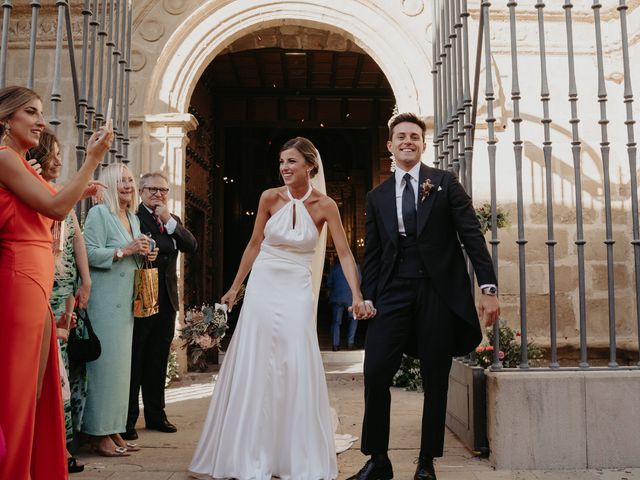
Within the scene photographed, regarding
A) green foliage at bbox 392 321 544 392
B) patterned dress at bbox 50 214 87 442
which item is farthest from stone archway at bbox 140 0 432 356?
patterned dress at bbox 50 214 87 442

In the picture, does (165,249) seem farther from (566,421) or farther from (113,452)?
(566,421)

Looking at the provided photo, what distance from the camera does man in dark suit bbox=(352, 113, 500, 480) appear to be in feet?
12.0

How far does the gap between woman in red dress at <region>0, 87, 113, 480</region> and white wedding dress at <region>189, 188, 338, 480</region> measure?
3.55 feet

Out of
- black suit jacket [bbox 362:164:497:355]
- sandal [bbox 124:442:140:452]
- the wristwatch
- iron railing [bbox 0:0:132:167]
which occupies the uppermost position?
iron railing [bbox 0:0:132:167]

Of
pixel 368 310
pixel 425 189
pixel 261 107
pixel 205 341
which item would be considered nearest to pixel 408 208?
pixel 425 189

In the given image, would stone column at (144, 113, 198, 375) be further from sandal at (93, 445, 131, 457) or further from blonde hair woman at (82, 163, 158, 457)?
sandal at (93, 445, 131, 457)

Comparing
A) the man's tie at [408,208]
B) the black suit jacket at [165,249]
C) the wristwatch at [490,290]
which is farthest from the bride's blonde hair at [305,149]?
the black suit jacket at [165,249]

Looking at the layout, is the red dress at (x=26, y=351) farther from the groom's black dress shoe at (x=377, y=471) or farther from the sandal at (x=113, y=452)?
the groom's black dress shoe at (x=377, y=471)

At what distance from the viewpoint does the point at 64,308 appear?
388 centimetres

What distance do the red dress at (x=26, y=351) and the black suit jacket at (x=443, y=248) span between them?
1.84 m

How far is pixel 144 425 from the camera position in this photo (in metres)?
5.38

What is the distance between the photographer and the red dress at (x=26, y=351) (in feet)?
8.45

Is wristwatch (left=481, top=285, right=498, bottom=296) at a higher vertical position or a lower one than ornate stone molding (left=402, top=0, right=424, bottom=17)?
lower

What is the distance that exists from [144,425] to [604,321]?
223 inches
